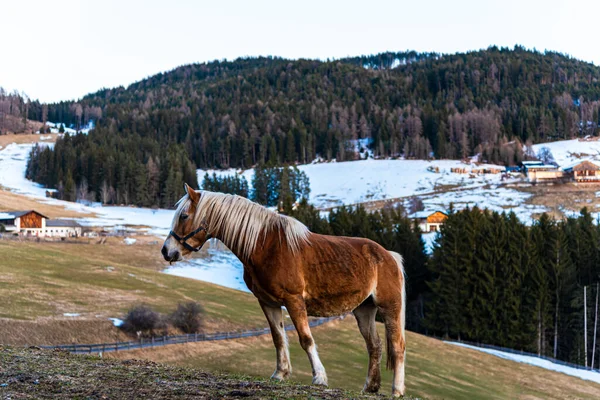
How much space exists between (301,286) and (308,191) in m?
126

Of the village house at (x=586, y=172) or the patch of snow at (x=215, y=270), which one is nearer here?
the patch of snow at (x=215, y=270)

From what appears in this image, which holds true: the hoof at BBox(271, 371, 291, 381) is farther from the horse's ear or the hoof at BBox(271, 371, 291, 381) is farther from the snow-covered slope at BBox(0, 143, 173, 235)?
the snow-covered slope at BBox(0, 143, 173, 235)

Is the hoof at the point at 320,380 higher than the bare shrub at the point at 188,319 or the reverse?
higher

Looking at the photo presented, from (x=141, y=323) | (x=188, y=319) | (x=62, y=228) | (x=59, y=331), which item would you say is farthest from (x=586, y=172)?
(x=59, y=331)

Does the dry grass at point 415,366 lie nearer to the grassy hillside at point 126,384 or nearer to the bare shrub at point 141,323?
the bare shrub at point 141,323

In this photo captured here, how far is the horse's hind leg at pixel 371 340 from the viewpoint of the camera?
30.5ft

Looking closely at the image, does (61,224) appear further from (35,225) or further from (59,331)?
(59,331)

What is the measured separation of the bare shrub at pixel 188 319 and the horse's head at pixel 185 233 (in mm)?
29335

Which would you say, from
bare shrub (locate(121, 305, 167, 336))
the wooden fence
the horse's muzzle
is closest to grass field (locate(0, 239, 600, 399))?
the wooden fence

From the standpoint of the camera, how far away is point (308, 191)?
134m

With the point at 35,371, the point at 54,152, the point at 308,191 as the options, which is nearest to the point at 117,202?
the point at 54,152

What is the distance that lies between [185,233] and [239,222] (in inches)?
34.6

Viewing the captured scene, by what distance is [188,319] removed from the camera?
36.8 meters

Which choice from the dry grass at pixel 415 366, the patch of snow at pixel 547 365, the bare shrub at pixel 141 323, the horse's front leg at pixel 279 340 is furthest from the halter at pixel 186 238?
the patch of snow at pixel 547 365
